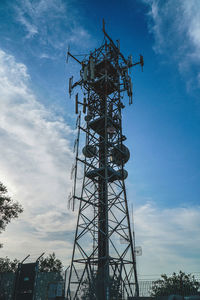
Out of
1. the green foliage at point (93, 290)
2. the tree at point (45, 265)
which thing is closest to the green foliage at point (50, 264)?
the tree at point (45, 265)

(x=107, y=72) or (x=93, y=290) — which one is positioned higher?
(x=107, y=72)

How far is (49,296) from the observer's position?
15.3 metres

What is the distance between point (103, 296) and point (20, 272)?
19.6 ft

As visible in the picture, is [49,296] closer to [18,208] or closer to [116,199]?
[116,199]

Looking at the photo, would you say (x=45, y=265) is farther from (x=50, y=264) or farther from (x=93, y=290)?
(x=93, y=290)

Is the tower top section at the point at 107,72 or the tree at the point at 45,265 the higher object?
the tower top section at the point at 107,72

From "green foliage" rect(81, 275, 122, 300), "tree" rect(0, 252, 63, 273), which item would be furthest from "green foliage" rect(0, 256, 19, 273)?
"green foliage" rect(81, 275, 122, 300)

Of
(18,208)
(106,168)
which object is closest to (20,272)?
(106,168)

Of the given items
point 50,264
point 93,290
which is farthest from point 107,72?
point 50,264

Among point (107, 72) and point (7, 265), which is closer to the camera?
point (107, 72)

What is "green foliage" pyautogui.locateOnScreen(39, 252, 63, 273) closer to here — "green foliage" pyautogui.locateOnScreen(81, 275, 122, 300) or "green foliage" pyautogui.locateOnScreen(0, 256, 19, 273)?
"green foliage" pyautogui.locateOnScreen(0, 256, 19, 273)

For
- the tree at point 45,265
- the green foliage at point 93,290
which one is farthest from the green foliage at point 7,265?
the green foliage at point 93,290

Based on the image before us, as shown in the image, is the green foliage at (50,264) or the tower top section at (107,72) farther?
the green foliage at (50,264)

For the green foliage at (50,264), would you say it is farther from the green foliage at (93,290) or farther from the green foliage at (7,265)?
the green foliage at (93,290)
